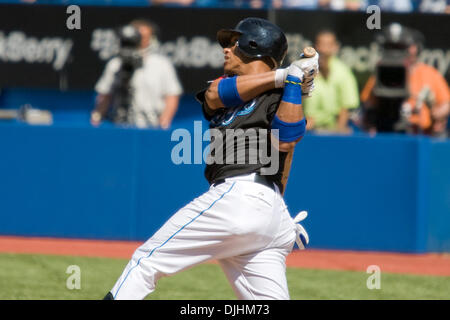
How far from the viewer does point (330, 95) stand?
35.6 feet

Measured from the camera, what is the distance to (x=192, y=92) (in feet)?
40.1

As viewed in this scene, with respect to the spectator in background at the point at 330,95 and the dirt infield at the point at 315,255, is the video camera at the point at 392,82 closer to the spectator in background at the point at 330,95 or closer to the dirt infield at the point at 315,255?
the spectator in background at the point at 330,95

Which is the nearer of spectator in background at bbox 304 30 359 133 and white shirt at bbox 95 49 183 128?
spectator in background at bbox 304 30 359 133

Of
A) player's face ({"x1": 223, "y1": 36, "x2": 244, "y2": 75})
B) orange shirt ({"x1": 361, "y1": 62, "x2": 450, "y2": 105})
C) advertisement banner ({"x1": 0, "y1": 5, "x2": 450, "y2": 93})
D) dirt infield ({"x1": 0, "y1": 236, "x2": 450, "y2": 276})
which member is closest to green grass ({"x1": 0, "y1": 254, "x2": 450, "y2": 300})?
dirt infield ({"x1": 0, "y1": 236, "x2": 450, "y2": 276})

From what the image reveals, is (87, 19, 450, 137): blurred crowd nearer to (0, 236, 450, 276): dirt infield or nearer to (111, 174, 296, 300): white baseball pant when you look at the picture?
(0, 236, 450, 276): dirt infield

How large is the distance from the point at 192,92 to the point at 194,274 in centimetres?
436

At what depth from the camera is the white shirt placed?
36.5ft

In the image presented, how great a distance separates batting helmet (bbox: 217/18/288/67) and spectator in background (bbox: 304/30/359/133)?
580 centimetres

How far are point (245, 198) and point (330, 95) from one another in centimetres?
633

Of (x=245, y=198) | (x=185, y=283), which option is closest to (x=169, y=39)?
(x=185, y=283)

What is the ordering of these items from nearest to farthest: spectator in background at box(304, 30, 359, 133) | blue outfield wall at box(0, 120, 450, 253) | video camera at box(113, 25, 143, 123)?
blue outfield wall at box(0, 120, 450, 253), spectator in background at box(304, 30, 359, 133), video camera at box(113, 25, 143, 123)

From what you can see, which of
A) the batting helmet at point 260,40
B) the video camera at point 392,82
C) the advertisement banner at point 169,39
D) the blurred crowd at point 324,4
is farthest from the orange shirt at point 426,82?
the batting helmet at point 260,40

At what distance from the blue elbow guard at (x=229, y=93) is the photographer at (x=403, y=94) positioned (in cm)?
598
